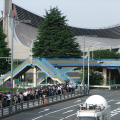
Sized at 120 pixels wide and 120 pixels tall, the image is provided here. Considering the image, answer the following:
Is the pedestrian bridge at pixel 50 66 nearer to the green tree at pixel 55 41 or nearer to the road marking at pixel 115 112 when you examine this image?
the green tree at pixel 55 41

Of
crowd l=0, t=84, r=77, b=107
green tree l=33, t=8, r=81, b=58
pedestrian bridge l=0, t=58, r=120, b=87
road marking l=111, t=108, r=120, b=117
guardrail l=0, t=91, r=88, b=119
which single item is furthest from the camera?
green tree l=33, t=8, r=81, b=58

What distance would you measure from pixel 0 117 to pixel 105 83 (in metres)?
39.7

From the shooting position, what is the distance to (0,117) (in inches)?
1050

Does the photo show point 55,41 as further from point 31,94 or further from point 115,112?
point 115,112

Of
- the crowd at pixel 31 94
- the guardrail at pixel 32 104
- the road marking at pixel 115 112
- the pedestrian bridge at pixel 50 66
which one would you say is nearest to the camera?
the guardrail at pixel 32 104

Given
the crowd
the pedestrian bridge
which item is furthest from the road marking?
the pedestrian bridge

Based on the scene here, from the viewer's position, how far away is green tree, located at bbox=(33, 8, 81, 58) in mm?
74562

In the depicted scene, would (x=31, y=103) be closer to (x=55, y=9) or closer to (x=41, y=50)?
(x=41, y=50)

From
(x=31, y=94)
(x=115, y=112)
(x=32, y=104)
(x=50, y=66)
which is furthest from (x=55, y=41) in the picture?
(x=115, y=112)

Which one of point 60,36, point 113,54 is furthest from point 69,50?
point 113,54

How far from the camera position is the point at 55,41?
7581 cm

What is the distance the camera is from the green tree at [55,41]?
245ft

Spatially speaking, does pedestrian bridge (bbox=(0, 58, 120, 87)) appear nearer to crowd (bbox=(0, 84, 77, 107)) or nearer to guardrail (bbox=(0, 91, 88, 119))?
crowd (bbox=(0, 84, 77, 107))

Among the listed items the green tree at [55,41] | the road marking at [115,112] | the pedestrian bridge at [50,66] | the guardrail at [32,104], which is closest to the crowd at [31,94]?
the guardrail at [32,104]
